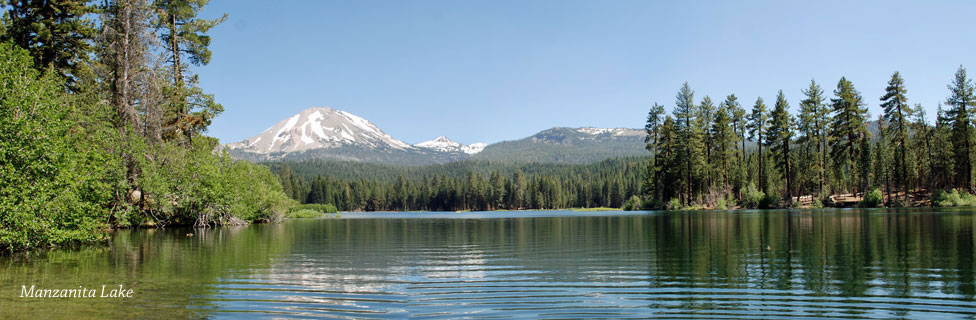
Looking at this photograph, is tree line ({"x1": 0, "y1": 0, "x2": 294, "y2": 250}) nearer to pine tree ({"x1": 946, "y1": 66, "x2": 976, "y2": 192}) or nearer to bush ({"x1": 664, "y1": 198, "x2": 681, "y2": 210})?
bush ({"x1": 664, "y1": 198, "x2": 681, "y2": 210})

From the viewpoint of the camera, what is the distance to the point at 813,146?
7112 cm

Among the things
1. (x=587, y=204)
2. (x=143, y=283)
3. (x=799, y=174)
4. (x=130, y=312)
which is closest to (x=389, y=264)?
(x=143, y=283)

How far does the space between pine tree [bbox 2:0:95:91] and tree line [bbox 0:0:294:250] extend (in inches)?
2.6

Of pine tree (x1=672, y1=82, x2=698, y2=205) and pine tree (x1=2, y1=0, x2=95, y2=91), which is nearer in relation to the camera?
pine tree (x1=2, y1=0, x2=95, y2=91)

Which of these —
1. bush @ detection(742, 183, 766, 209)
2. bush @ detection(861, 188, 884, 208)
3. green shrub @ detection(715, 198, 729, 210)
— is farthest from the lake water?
green shrub @ detection(715, 198, 729, 210)

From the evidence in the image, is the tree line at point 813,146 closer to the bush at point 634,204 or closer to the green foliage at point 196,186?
the bush at point 634,204

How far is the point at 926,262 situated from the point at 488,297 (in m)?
12.0

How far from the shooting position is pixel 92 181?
2270 cm

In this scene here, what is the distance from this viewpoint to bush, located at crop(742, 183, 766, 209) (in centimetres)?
6606

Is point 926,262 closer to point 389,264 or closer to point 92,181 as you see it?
point 389,264

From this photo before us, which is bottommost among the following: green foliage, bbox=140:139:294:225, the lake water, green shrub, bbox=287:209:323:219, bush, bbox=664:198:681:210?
green shrub, bbox=287:209:323:219

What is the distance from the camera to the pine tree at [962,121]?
2281 inches

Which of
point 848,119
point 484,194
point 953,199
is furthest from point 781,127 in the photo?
point 484,194

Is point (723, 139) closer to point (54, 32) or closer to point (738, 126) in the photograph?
point (738, 126)
